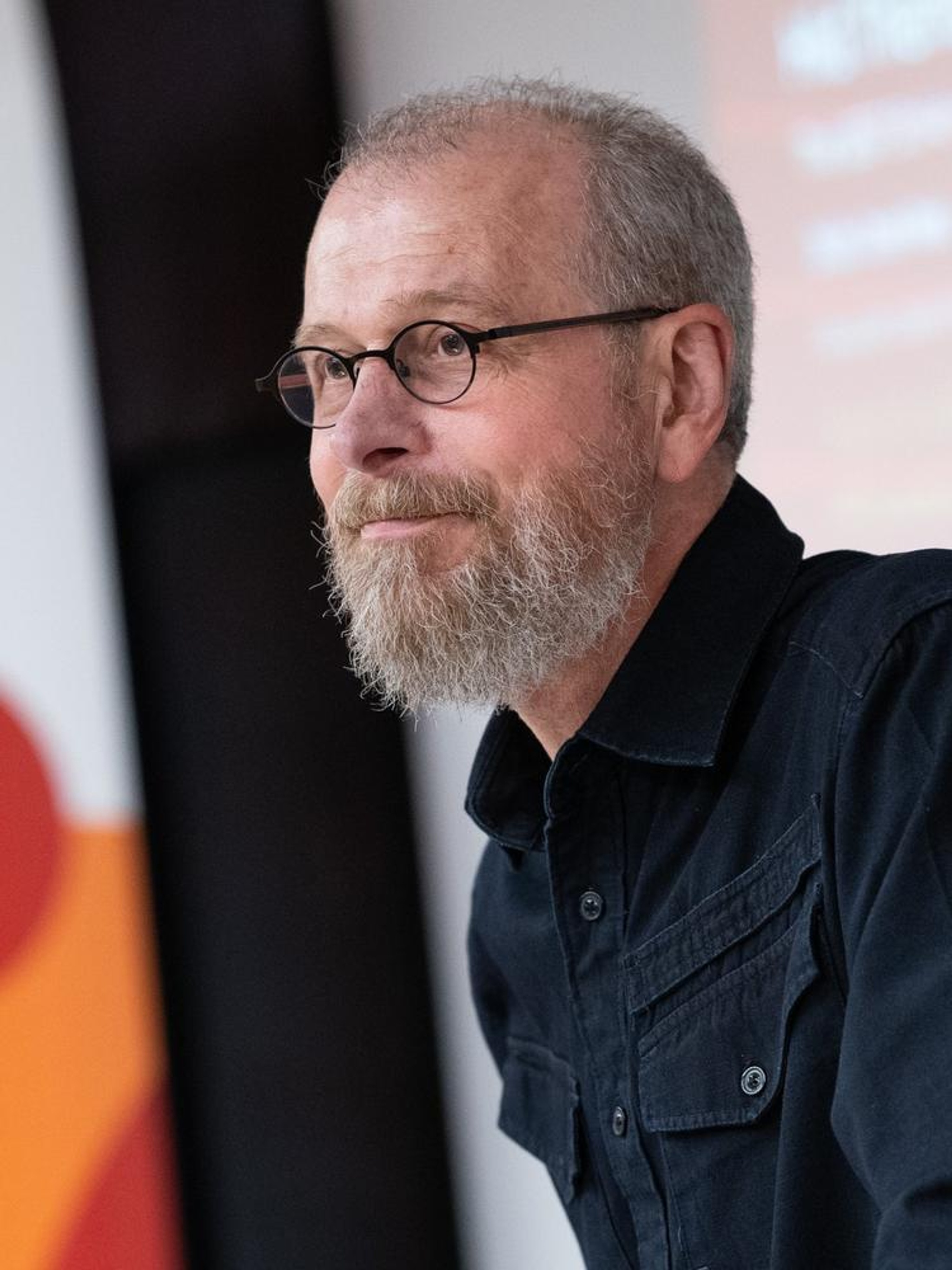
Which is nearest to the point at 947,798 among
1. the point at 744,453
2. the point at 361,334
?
the point at 361,334

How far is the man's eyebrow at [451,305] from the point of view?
1.37 m

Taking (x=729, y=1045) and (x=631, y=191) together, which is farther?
(x=631, y=191)

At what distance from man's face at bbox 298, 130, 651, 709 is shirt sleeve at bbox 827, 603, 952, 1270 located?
1.16ft

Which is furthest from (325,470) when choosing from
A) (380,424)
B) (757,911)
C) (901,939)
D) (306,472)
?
(306,472)

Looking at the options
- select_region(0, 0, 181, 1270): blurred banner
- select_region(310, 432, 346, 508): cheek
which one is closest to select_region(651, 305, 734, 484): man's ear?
select_region(310, 432, 346, 508): cheek

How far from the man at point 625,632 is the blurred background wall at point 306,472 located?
0.70 m

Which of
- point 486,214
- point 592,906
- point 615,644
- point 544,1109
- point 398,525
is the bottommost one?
point 544,1109

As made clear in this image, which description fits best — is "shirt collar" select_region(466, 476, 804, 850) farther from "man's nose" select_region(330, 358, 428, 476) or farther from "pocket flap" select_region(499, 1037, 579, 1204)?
"pocket flap" select_region(499, 1037, 579, 1204)

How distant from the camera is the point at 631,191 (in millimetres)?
1438

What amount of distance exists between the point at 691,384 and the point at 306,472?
1.00 metres

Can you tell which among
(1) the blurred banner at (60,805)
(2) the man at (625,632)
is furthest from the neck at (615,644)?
(1) the blurred banner at (60,805)

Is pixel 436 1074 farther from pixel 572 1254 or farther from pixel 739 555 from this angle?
pixel 739 555

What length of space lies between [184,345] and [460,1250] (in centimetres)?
136

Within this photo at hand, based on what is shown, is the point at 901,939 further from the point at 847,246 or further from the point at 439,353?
the point at 847,246
